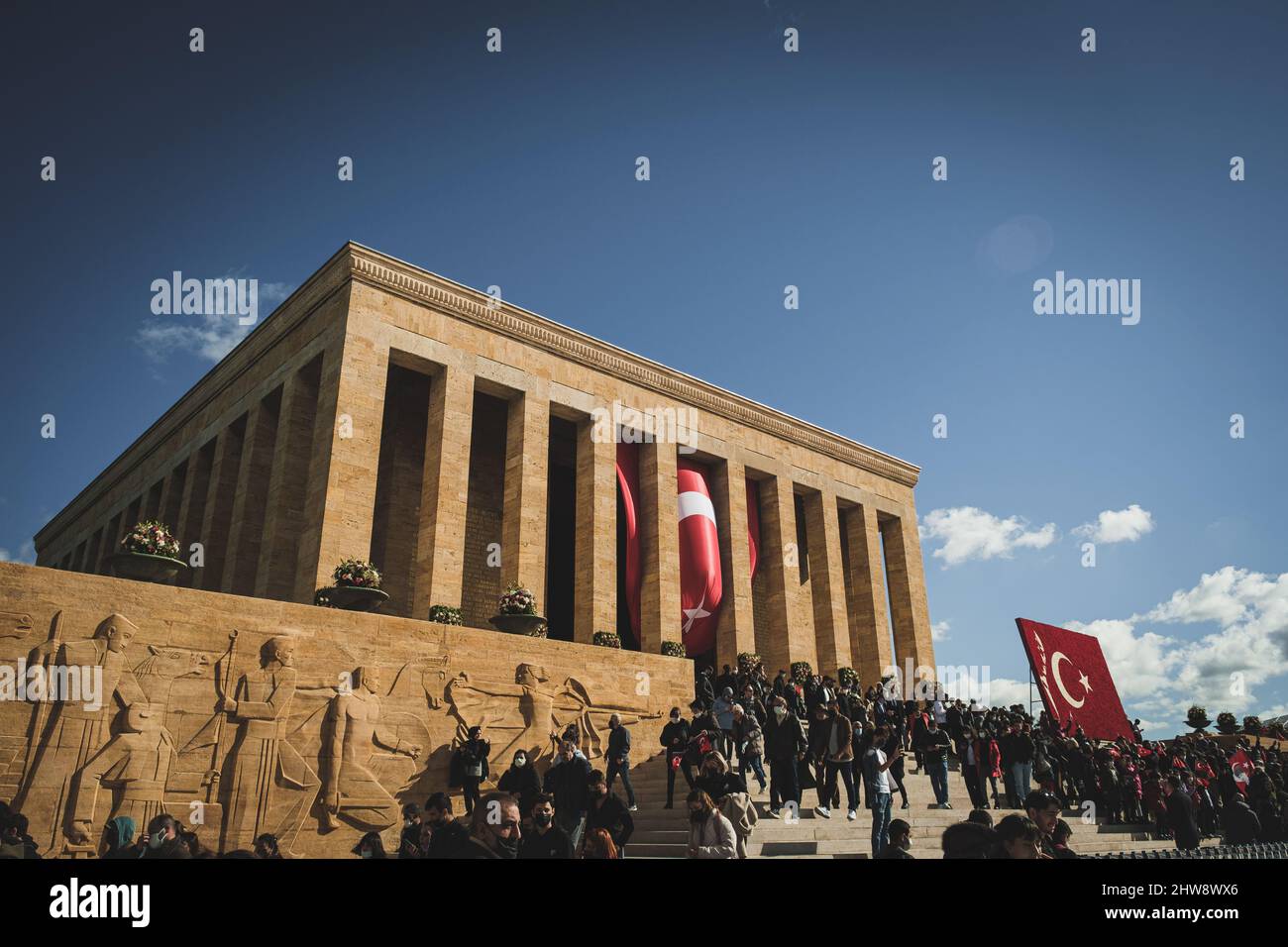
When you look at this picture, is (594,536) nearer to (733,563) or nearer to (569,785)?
(733,563)

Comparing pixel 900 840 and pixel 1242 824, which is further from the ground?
pixel 900 840


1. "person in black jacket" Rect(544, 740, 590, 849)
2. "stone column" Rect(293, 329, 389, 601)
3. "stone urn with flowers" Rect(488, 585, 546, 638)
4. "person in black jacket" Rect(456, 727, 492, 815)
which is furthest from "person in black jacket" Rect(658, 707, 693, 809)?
"stone column" Rect(293, 329, 389, 601)

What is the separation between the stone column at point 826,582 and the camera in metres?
26.6

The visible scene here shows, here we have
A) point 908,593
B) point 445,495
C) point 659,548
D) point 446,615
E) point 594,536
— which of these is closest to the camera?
point 446,615

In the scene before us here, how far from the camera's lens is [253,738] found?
37.4 feet

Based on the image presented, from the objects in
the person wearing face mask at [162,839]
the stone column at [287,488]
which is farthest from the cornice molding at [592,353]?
the person wearing face mask at [162,839]

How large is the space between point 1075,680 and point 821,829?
1607 cm

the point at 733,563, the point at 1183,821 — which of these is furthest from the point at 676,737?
the point at 733,563

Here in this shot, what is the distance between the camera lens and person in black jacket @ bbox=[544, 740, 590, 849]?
951 cm

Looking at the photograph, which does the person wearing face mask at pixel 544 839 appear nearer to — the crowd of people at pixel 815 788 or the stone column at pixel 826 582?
the crowd of people at pixel 815 788

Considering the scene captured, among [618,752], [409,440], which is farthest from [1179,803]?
[409,440]

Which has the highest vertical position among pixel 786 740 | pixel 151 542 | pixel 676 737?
pixel 151 542

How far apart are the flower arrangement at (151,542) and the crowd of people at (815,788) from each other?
4.43 metres
